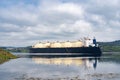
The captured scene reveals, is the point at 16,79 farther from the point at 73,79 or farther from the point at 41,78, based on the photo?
the point at 73,79

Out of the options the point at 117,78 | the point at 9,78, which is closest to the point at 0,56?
the point at 9,78

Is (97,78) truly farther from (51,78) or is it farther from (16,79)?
(16,79)

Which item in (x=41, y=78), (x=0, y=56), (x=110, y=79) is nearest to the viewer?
(x=110, y=79)

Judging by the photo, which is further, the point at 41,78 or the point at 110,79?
the point at 41,78

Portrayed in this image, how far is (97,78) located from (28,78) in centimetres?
1032

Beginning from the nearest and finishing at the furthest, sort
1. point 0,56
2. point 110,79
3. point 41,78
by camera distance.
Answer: point 110,79
point 41,78
point 0,56

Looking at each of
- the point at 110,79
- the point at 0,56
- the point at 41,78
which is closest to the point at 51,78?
the point at 41,78

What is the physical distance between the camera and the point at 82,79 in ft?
155

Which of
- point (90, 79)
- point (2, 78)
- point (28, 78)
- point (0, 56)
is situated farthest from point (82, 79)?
point (0, 56)

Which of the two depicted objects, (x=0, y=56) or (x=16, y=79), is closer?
(x=16, y=79)

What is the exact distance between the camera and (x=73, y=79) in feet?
156

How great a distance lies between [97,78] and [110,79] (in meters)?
2.23

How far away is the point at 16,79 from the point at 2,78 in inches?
92.9

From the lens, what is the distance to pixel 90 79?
154 ft
